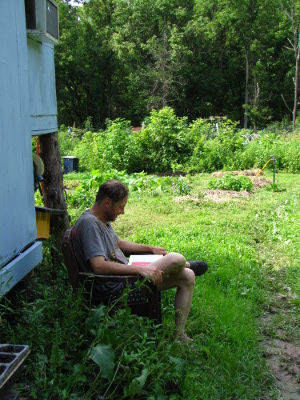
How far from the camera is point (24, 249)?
3.97 metres

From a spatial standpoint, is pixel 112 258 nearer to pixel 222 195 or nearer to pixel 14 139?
pixel 14 139

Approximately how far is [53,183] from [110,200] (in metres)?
2.09

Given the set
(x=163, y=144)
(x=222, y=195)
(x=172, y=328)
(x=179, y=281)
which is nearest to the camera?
(x=172, y=328)

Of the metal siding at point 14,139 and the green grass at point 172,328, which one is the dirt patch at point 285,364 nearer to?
the green grass at point 172,328

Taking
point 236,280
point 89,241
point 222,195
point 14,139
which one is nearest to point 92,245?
point 89,241

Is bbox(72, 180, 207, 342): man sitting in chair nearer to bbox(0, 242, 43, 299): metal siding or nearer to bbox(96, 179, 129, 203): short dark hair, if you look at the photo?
bbox(96, 179, 129, 203): short dark hair

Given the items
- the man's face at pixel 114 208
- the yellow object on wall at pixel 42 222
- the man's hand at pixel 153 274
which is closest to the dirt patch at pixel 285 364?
the man's hand at pixel 153 274

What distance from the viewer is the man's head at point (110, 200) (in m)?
3.58

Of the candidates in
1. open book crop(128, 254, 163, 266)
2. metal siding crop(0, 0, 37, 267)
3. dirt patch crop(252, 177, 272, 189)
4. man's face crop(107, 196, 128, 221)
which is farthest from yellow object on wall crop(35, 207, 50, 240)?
dirt patch crop(252, 177, 272, 189)

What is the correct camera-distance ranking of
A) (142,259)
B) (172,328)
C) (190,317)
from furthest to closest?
1. (190,317)
2. (142,259)
3. (172,328)

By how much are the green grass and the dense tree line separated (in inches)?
1263

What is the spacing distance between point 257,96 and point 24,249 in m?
38.0

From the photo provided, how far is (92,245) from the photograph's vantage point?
3402 mm

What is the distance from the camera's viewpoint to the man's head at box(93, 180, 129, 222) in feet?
11.7
